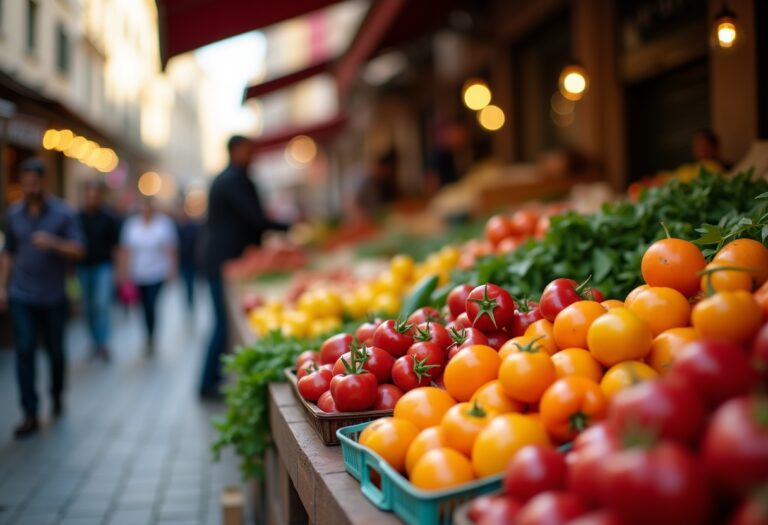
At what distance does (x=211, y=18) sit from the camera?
7.31m

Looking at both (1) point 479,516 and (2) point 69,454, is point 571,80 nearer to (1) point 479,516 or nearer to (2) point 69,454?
(2) point 69,454

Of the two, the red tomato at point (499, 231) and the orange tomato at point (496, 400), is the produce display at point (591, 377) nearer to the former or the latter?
the orange tomato at point (496, 400)

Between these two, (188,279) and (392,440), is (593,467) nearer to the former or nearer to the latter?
(392,440)

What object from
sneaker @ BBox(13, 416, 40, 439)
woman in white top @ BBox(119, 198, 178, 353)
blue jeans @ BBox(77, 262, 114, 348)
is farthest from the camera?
woman in white top @ BBox(119, 198, 178, 353)

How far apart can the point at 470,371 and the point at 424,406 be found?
19 centimetres

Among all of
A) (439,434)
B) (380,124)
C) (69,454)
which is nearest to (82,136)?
(380,124)

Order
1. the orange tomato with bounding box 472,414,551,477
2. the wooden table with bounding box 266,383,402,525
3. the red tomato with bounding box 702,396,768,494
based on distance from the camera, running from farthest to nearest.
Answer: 1. the wooden table with bounding box 266,383,402,525
2. the orange tomato with bounding box 472,414,551,477
3. the red tomato with bounding box 702,396,768,494

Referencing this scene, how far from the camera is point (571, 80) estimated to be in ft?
23.4

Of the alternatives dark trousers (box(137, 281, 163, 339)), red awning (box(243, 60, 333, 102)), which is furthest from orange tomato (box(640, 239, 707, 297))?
red awning (box(243, 60, 333, 102))

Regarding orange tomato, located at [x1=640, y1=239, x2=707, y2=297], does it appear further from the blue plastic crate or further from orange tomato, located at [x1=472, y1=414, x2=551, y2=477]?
the blue plastic crate

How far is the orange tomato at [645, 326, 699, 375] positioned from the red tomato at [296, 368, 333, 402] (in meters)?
1.20

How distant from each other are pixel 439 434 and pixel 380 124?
1757 cm

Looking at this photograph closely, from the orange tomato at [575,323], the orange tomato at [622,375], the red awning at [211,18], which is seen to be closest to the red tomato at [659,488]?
the orange tomato at [622,375]

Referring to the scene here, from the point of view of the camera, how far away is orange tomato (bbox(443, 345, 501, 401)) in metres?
2.18
